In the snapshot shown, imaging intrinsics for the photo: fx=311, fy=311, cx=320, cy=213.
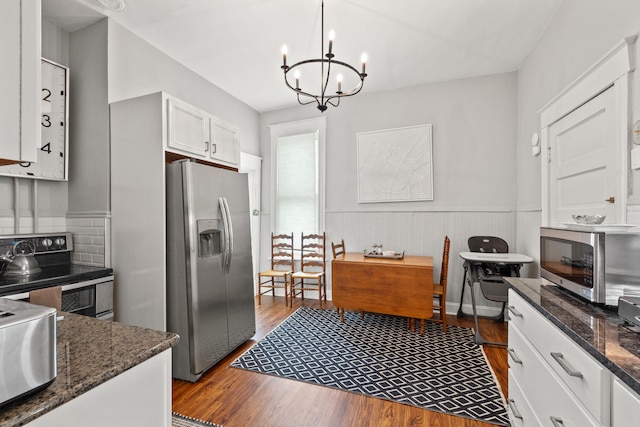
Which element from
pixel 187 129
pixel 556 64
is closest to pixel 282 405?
pixel 187 129

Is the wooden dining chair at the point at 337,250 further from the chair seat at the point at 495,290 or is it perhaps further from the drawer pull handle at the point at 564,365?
the drawer pull handle at the point at 564,365

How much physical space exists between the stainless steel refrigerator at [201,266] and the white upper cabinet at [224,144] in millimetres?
315

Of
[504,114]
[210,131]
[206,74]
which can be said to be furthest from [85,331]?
[504,114]

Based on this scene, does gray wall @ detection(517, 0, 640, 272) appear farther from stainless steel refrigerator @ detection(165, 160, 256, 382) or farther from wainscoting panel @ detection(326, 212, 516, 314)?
stainless steel refrigerator @ detection(165, 160, 256, 382)

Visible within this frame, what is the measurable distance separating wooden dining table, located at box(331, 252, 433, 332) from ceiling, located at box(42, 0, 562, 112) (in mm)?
2125

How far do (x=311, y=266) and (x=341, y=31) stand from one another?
2863mm

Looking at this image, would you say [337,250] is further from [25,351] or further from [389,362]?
[25,351]

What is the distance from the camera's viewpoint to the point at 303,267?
4.33 metres

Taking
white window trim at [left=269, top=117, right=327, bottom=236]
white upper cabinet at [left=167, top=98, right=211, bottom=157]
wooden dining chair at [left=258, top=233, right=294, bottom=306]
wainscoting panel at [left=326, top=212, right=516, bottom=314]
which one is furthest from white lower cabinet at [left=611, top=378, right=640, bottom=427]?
wooden dining chair at [left=258, top=233, right=294, bottom=306]

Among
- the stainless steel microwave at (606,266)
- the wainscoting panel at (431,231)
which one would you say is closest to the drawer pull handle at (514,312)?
the stainless steel microwave at (606,266)

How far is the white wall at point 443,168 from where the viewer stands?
3555 mm

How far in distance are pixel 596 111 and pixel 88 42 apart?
378 centimetres

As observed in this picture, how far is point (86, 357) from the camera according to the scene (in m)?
0.77

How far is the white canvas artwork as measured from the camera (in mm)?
3824
